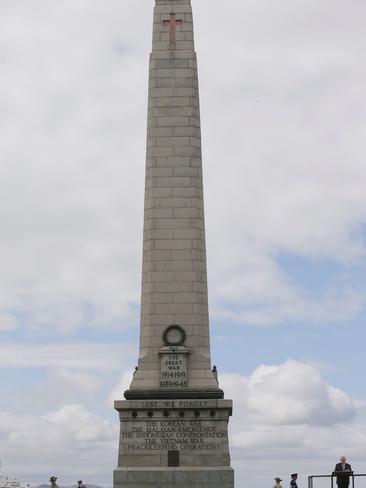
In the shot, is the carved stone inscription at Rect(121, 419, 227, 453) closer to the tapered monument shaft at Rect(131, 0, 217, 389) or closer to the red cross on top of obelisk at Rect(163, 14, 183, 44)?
the tapered monument shaft at Rect(131, 0, 217, 389)

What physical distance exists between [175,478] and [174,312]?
19.5 ft

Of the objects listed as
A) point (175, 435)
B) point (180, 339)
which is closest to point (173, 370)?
point (180, 339)

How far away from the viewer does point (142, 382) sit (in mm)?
36188

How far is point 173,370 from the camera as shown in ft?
118

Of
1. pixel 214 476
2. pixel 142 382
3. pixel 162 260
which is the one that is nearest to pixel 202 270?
pixel 162 260

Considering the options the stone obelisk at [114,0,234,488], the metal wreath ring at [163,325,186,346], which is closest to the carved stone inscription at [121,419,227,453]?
the stone obelisk at [114,0,234,488]

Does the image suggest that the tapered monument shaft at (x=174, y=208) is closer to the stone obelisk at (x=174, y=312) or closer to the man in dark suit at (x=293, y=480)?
the stone obelisk at (x=174, y=312)

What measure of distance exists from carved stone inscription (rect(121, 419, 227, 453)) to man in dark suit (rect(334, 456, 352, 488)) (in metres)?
4.68

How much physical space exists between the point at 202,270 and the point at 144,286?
2.22 metres

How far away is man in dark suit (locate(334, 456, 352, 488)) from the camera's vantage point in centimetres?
3184

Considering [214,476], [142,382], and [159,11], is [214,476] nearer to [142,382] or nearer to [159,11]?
[142,382]

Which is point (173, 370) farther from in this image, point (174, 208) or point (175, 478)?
point (174, 208)

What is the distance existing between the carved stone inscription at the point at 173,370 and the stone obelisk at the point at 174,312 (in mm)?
36

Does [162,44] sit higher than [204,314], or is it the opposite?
[162,44]
